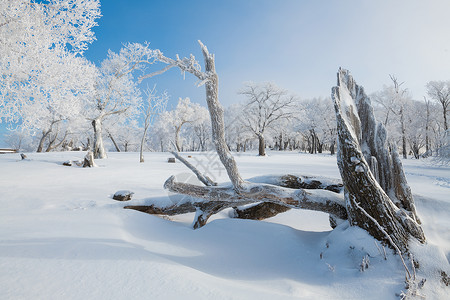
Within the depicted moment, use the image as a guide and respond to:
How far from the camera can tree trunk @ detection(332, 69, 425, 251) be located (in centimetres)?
261

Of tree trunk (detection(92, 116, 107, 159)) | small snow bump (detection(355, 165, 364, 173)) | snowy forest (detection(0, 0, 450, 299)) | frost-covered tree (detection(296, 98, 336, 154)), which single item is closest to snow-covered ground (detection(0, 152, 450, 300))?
snowy forest (detection(0, 0, 450, 299))

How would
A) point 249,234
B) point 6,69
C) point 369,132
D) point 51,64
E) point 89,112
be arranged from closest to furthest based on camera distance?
point 249,234 < point 369,132 < point 6,69 < point 51,64 < point 89,112

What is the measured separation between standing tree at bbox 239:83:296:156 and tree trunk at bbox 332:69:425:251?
23.0m

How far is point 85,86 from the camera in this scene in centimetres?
802

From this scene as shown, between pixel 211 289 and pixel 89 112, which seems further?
pixel 89 112

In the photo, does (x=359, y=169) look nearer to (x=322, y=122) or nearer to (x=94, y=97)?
(x=94, y=97)

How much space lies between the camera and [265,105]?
28812 mm

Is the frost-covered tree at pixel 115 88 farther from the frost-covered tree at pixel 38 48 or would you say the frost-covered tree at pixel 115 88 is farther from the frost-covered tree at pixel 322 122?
the frost-covered tree at pixel 322 122

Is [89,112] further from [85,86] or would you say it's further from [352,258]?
[352,258]

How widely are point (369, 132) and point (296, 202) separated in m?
2.11

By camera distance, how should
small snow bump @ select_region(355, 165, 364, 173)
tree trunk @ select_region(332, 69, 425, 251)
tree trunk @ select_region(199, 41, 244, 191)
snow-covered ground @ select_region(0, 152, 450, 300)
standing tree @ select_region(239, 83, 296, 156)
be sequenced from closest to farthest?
1. snow-covered ground @ select_region(0, 152, 450, 300)
2. tree trunk @ select_region(332, 69, 425, 251)
3. small snow bump @ select_region(355, 165, 364, 173)
4. tree trunk @ select_region(199, 41, 244, 191)
5. standing tree @ select_region(239, 83, 296, 156)

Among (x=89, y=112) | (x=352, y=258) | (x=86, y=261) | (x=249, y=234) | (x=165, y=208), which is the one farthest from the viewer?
(x=89, y=112)

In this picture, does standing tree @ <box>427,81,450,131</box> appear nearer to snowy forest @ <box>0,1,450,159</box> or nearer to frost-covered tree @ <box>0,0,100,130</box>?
snowy forest @ <box>0,1,450,159</box>

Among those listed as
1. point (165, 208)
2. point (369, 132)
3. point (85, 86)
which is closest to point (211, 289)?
point (165, 208)
